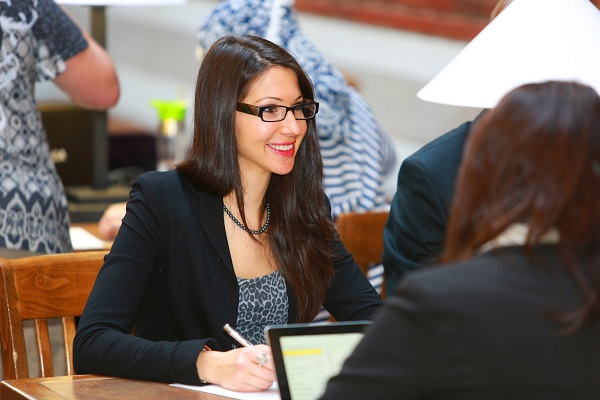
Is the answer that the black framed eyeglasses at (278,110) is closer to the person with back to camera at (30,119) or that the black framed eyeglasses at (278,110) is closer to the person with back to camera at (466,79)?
the person with back to camera at (466,79)

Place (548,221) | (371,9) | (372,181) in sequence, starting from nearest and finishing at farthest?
(548,221) → (372,181) → (371,9)

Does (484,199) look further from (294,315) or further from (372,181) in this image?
(372,181)

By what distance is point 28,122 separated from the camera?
2.72 meters

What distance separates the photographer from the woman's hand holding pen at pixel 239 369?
1.81 meters

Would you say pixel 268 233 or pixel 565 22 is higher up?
pixel 565 22

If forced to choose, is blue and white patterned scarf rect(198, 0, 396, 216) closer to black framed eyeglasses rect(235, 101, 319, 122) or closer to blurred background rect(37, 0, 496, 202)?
blurred background rect(37, 0, 496, 202)

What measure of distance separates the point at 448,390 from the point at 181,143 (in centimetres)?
316

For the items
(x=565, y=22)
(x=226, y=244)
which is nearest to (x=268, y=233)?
(x=226, y=244)

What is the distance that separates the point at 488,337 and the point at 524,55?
0.85m

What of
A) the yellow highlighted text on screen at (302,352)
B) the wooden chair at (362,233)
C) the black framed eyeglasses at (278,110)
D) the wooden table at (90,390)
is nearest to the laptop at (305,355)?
the yellow highlighted text on screen at (302,352)

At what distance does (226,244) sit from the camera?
2180 millimetres

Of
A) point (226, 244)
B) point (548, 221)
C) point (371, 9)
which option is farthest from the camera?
point (371, 9)

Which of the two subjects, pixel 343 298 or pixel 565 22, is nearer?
pixel 565 22

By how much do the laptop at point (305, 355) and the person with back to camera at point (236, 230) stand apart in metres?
0.32
